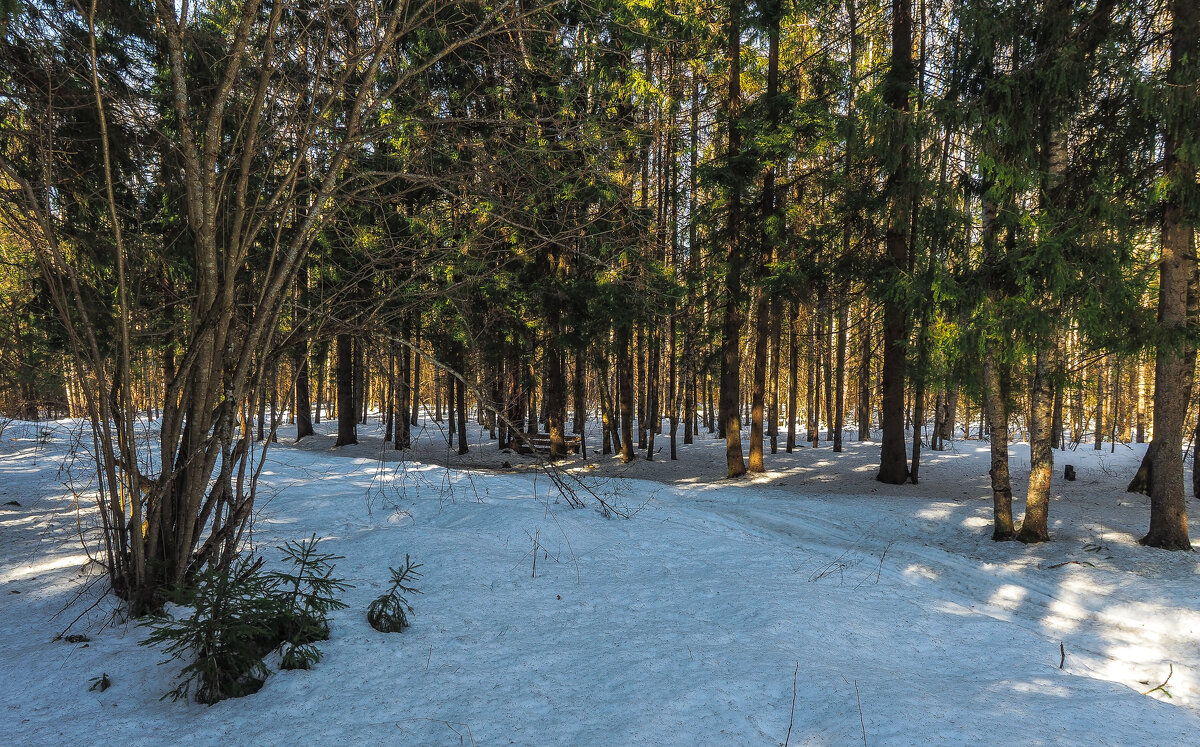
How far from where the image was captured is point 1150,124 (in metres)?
7.95

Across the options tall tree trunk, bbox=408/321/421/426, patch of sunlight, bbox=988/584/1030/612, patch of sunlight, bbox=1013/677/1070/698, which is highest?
tall tree trunk, bbox=408/321/421/426

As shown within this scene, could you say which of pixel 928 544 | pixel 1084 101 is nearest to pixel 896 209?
pixel 1084 101

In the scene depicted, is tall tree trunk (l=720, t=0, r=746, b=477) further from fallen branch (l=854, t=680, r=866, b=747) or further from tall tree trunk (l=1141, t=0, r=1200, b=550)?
fallen branch (l=854, t=680, r=866, b=747)

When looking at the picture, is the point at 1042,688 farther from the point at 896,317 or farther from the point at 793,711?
Result: the point at 896,317

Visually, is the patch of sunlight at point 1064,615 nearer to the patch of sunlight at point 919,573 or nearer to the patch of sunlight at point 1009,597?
the patch of sunlight at point 1009,597

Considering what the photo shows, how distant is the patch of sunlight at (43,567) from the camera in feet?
15.8

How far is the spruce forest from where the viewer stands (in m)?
3.40

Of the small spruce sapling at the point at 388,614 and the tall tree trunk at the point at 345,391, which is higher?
the tall tree trunk at the point at 345,391

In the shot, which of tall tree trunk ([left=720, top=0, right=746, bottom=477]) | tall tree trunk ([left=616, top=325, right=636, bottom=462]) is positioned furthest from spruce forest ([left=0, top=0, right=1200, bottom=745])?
tall tree trunk ([left=616, top=325, right=636, bottom=462])

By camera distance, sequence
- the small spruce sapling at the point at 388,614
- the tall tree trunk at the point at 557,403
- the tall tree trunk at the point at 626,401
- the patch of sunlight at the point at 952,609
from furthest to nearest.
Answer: the tall tree trunk at the point at 626,401, the tall tree trunk at the point at 557,403, the patch of sunlight at the point at 952,609, the small spruce sapling at the point at 388,614

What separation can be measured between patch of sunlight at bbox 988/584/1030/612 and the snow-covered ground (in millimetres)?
33

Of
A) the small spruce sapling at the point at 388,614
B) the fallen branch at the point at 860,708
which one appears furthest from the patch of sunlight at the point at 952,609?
the small spruce sapling at the point at 388,614

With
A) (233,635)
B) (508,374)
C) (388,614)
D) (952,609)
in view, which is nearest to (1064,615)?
(952,609)

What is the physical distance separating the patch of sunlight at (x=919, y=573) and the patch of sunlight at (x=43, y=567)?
307 inches
